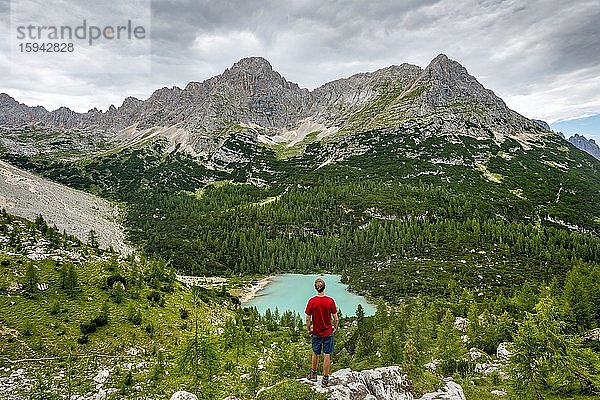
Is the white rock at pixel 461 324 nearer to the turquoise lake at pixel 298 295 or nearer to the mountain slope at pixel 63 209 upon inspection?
the turquoise lake at pixel 298 295

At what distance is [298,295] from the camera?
100 m

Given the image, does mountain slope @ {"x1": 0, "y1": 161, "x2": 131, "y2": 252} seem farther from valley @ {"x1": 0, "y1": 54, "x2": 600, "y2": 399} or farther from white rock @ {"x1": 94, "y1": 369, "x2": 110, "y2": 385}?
white rock @ {"x1": 94, "y1": 369, "x2": 110, "y2": 385}

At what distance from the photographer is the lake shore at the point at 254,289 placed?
9577 cm

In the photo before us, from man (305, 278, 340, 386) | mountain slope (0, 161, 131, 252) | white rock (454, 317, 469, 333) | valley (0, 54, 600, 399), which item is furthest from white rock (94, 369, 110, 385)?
mountain slope (0, 161, 131, 252)

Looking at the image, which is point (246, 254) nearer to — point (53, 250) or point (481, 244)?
point (481, 244)

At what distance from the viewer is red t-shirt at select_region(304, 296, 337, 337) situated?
14.0m

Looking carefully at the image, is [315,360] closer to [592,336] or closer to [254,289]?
[592,336]

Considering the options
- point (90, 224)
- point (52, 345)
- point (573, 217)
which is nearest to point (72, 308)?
point (52, 345)

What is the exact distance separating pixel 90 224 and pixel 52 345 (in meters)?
133

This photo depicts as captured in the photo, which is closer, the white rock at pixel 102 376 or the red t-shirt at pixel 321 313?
the red t-shirt at pixel 321 313

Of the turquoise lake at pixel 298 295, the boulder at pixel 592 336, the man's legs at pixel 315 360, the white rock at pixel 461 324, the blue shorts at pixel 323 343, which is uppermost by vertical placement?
the blue shorts at pixel 323 343

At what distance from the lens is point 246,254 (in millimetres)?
→ 132250

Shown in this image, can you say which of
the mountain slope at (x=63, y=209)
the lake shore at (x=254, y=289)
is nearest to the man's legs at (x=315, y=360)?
the lake shore at (x=254, y=289)

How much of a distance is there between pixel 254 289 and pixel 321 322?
95.3 m
